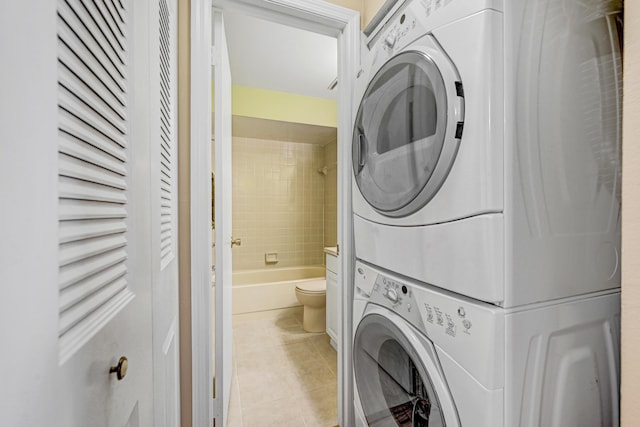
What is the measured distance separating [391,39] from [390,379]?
1.21 metres

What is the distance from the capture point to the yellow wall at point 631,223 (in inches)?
24.7

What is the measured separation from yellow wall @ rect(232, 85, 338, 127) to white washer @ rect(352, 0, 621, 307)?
1987 millimetres

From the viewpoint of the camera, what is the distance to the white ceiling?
5.84 ft

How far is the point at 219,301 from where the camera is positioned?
121cm

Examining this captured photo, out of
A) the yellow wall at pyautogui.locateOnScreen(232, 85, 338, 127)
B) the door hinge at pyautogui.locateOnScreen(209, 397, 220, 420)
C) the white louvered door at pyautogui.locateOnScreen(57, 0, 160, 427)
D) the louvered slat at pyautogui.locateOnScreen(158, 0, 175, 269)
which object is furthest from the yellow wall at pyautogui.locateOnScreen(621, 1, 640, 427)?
the yellow wall at pyautogui.locateOnScreen(232, 85, 338, 127)

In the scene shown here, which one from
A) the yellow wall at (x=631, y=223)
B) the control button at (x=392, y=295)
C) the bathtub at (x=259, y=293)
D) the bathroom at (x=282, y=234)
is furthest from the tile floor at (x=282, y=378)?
the yellow wall at (x=631, y=223)

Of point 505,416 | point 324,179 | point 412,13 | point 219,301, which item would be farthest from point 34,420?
point 324,179

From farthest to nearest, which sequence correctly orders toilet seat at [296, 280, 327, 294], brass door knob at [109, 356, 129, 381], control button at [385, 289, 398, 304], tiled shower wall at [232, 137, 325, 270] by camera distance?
tiled shower wall at [232, 137, 325, 270] < toilet seat at [296, 280, 327, 294] < control button at [385, 289, 398, 304] < brass door knob at [109, 356, 129, 381]

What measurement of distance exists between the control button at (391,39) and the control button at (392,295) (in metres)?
0.86

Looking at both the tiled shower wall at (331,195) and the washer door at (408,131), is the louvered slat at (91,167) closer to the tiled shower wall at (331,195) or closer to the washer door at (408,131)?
the washer door at (408,131)

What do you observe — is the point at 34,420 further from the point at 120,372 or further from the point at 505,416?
the point at 505,416

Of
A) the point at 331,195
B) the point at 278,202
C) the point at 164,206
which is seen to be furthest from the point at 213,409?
the point at 331,195

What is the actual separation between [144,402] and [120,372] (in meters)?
0.24

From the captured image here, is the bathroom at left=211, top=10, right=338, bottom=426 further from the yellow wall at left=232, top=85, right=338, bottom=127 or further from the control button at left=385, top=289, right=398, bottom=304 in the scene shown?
the control button at left=385, top=289, right=398, bottom=304
